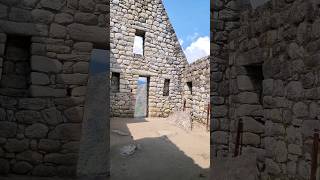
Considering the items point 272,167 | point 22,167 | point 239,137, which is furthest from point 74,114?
point 272,167

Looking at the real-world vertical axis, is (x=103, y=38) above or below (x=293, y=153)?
above

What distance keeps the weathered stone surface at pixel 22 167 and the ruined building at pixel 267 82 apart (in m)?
2.83

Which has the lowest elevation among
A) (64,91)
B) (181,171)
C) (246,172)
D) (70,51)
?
(181,171)

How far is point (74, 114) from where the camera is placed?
456 centimetres

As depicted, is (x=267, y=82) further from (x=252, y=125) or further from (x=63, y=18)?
(x=63, y=18)

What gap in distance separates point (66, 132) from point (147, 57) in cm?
1172

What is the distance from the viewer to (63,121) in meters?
4.52

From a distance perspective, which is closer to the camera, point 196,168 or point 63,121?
point 63,121

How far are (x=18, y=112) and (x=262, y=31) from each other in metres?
3.28

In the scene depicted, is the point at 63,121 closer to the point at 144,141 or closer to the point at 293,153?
the point at 293,153

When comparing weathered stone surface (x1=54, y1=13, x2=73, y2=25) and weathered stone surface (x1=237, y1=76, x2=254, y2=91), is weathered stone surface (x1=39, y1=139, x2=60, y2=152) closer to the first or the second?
weathered stone surface (x1=54, y1=13, x2=73, y2=25)

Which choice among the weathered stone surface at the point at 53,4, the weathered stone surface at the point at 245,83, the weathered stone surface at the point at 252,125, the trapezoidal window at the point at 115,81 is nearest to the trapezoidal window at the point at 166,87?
the trapezoidal window at the point at 115,81

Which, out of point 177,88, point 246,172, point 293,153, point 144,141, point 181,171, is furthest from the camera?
point 177,88

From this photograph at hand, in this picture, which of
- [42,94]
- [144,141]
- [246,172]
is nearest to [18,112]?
[42,94]
